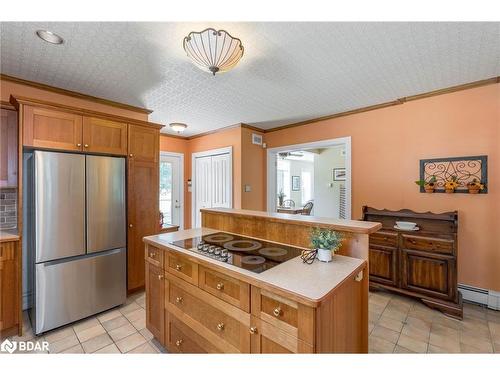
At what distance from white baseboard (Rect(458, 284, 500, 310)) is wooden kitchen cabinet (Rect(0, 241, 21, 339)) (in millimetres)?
4674

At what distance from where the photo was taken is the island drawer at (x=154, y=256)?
6.13 ft

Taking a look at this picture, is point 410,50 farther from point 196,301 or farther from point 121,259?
point 121,259

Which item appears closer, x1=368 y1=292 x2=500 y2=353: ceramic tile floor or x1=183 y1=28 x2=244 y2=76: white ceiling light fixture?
x1=183 y1=28 x2=244 y2=76: white ceiling light fixture

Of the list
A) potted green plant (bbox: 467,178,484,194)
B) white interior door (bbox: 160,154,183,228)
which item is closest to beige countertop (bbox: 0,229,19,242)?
white interior door (bbox: 160,154,183,228)

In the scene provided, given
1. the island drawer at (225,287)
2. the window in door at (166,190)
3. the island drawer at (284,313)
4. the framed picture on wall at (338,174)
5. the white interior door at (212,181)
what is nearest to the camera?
the island drawer at (284,313)

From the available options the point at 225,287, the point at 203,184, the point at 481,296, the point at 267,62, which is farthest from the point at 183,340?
the point at 203,184

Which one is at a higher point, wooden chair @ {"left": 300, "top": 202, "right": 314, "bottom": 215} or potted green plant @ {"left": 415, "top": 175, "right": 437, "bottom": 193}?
potted green plant @ {"left": 415, "top": 175, "right": 437, "bottom": 193}

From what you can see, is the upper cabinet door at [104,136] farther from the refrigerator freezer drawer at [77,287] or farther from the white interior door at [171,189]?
the white interior door at [171,189]

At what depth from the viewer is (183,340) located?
1.65 meters

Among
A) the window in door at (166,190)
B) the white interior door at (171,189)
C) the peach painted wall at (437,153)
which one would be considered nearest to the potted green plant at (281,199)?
the white interior door at (171,189)

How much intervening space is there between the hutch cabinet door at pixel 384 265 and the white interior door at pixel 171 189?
393cm

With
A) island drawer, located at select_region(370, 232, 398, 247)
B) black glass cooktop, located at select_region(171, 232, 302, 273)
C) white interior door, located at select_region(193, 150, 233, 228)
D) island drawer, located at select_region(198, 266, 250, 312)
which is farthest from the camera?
white interior door, located at select_region(193, 150, 233, 228)

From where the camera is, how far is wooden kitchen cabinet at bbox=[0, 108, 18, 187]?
2.23 meters

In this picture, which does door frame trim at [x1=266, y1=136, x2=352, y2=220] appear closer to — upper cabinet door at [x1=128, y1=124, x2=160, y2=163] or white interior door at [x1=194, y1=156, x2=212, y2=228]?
white interior door at [x1=194, y1=156, x2=212, y2=228]
